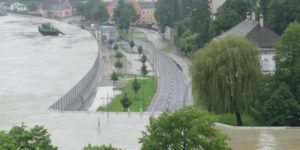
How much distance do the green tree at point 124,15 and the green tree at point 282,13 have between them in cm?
4477

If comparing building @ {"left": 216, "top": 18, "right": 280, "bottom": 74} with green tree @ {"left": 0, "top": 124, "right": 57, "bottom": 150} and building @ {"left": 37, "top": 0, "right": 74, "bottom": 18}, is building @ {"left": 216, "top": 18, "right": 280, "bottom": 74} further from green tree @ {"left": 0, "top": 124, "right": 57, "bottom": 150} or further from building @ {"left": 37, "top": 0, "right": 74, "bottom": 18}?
building @ {"left": 37, "top": 0, "right": 74, "bottom": 18}

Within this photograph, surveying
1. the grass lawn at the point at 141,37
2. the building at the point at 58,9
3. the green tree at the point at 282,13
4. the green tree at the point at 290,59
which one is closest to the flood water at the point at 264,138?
the green tree at the point at 290,59

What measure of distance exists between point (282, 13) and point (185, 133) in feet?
84.4

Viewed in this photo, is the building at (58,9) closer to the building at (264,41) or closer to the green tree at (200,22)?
the green tree at (200,22)

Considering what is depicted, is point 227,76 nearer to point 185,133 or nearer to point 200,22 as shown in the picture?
point 185,133

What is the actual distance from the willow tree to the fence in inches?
337

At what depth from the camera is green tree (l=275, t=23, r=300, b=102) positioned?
1163 inches

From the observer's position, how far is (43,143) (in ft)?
59.6

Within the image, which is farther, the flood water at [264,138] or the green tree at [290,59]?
the green tree at [290,59]

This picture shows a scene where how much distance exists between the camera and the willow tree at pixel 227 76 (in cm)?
2961

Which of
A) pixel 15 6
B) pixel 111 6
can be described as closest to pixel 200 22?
pixel 111 6

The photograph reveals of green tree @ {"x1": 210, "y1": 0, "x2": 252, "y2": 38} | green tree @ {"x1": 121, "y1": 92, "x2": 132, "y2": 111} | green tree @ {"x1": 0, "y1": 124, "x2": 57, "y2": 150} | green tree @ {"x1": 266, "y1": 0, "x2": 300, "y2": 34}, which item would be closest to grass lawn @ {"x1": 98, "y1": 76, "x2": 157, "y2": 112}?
green tree @ {"x1": 121, "y1": 92, "x2": 132, "y2": 111}

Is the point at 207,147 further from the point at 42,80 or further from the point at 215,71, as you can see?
the point at 42,80

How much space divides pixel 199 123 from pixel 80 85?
23125mm
